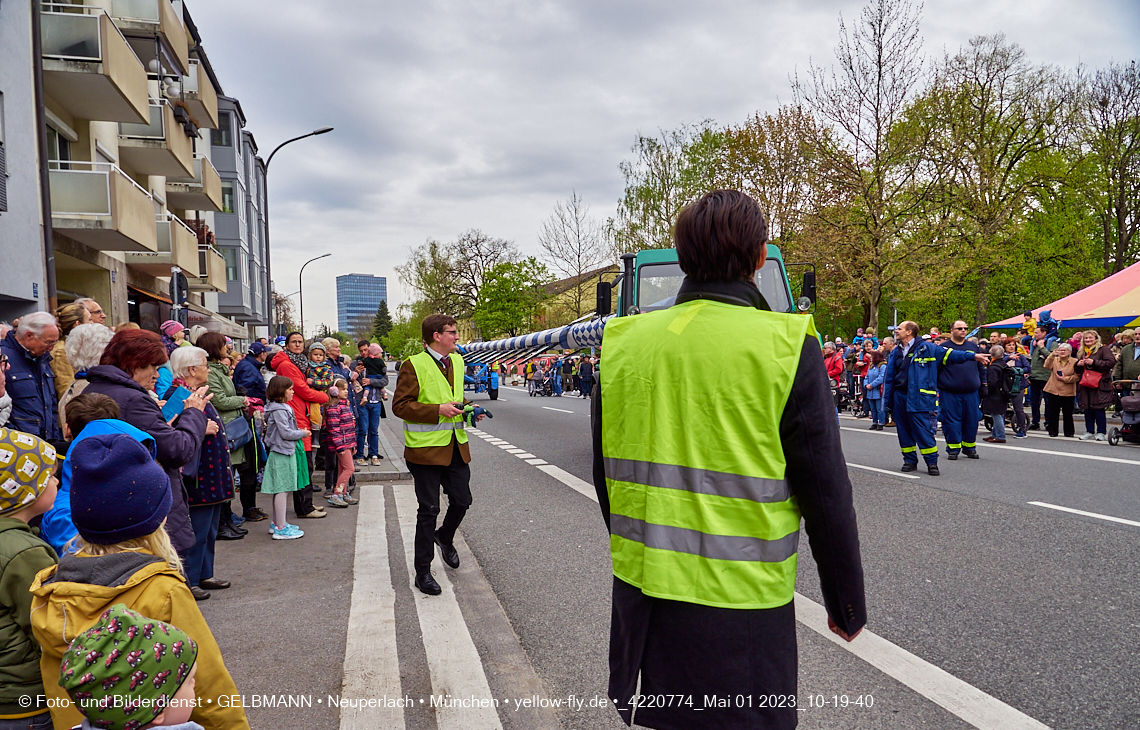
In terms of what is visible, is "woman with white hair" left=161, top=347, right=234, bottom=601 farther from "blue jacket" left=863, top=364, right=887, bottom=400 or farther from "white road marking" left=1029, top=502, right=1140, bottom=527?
"blue jacket" left=863, top=364, right=887, bottom=400

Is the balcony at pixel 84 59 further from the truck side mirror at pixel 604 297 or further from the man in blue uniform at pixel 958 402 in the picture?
the man in blue uniform at pixel 958 402

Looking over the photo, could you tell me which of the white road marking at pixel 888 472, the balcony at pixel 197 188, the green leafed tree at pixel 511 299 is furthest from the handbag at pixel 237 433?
the green leafed tree at pixel 511 299

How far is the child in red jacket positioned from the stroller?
11.7m

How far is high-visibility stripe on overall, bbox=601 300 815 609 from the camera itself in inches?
64.6

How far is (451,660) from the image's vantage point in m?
3.61

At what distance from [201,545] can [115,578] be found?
3.32 m

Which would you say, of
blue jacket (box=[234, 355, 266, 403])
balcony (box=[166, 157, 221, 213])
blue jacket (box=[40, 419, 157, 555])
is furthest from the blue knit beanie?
balcony (box=[166, 157, 221, 213])

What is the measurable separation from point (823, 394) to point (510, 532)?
5185 mm

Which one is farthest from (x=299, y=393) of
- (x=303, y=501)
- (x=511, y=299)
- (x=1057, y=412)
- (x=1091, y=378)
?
(x=511, y=299)

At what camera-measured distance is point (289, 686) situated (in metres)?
3.33

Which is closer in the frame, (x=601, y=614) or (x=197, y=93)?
(x=601, y=614)

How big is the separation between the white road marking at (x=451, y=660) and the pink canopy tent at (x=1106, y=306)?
18304mm

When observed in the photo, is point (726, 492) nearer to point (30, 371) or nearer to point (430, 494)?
point (430, 494)

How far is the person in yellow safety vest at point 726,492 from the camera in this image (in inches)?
64.7
